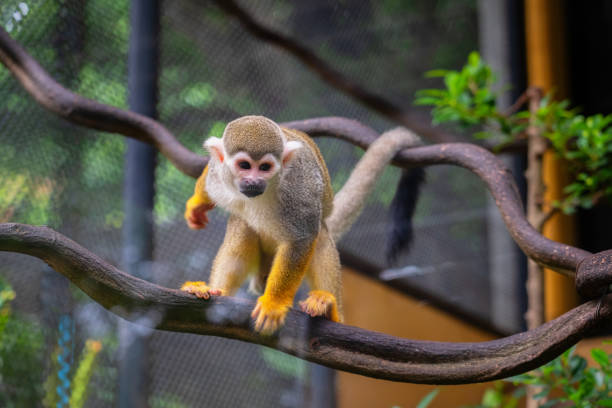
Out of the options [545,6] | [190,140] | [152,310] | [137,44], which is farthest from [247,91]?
[545,6]

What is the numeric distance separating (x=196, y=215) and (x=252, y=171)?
507mm

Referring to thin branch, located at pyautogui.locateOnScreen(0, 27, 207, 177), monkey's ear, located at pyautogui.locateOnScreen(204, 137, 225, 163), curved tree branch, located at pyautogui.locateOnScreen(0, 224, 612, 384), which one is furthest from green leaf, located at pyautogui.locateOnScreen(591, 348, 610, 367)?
thin branch, located at pyautogui.locateOnScreen(0, 27, 207, 177)

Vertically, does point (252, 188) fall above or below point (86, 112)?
below

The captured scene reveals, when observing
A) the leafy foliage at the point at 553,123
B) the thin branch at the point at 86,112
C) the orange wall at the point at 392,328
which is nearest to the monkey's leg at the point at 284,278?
the thin branch at the point at 86,112

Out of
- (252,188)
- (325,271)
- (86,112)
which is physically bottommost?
(325,271)

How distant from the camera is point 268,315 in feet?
5.05

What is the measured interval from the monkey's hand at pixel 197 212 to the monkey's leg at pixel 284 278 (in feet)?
1.25

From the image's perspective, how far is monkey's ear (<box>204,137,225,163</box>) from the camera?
162 cm

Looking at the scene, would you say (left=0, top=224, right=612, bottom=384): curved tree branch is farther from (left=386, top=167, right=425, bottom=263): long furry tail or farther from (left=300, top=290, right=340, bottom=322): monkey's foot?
(left=386, top=167, right=425, bottom=263): long furry tail

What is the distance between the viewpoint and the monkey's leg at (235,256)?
1.79 m

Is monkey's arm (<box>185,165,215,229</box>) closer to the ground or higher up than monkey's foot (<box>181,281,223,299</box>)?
higher up

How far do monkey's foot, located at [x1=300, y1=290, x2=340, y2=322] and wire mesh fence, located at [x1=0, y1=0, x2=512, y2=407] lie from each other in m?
0.45

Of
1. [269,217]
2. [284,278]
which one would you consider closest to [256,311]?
[284,278]

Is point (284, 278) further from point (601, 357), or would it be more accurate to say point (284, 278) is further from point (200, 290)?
point (601, 357)
